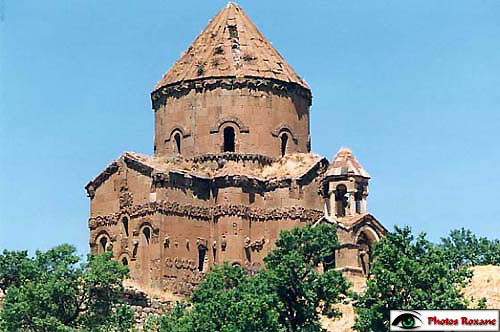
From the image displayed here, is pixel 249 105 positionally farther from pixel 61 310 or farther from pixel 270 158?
pixel 61 310

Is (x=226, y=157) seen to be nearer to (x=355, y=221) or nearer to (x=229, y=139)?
(x=229, y=139)

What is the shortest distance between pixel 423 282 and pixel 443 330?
1585 centimetres

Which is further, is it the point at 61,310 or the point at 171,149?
the point at 171,149

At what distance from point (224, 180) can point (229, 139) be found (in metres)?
2.66

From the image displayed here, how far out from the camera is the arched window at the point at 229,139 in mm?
63625

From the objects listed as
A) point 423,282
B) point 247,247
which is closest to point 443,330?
point 423,282

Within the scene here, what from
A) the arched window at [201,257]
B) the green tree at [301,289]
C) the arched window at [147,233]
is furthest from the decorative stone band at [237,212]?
the green tree at [301,289]

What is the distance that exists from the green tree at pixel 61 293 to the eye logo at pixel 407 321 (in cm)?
2156

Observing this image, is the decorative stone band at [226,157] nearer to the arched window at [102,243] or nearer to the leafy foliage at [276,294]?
the arched window at [102,243]

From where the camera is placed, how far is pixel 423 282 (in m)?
47.6

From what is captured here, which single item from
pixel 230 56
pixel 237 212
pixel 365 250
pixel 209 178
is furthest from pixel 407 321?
pixel 230 56

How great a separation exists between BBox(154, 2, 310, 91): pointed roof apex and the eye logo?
3354cm

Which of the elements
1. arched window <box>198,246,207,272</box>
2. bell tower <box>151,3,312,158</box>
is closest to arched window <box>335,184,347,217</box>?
bell tower <box>151,3,312,158</box>

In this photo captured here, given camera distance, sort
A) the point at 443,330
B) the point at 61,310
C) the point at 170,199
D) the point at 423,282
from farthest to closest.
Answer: the point at 170,199, the point at 61,310, the point at 423,282, the point at 443,330
